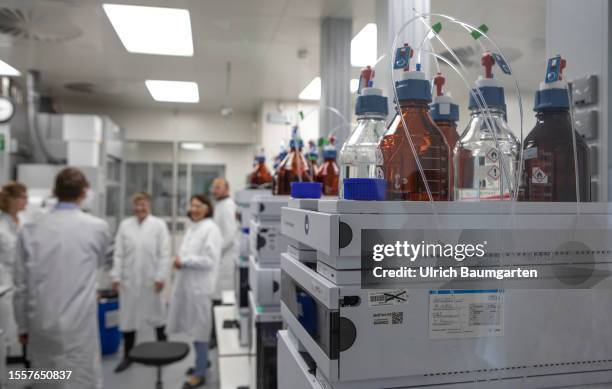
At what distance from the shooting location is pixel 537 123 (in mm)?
701

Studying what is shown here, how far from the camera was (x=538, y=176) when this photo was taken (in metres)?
0.67

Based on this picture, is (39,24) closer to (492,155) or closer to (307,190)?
(307,190)

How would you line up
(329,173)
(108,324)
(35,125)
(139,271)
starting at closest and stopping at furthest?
(329,173) < (139,271) < (108,324) < (35,125)

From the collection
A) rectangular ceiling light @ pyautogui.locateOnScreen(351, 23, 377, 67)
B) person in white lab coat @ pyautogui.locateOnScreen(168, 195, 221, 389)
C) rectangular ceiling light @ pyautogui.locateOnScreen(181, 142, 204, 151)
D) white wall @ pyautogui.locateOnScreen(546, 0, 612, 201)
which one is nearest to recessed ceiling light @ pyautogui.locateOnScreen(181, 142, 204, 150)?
rectangular ceiling light @ pyautogui.locateOnScreen(181, 142, 204, 151)

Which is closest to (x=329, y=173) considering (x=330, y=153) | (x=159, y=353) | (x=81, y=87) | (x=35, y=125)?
(x=330, y=153)

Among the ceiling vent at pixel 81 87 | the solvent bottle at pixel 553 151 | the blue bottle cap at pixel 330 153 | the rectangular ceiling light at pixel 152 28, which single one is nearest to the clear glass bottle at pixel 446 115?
the solvent bottle at pixel 553 151

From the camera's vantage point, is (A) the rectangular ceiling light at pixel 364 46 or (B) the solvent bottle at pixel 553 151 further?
(A) the rectangular ceiling light at pixel 364 46

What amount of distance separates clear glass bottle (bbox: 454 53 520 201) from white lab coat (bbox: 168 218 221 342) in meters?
2.32

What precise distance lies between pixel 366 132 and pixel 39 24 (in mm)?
2798

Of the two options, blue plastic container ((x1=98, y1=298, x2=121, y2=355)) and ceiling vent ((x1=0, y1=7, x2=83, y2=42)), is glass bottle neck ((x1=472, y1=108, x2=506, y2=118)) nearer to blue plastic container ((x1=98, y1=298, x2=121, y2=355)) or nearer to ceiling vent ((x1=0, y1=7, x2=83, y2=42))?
ceiling vent ((x1=0, y1=7, x2=83, y2=42))

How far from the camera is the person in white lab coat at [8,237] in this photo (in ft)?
9.21

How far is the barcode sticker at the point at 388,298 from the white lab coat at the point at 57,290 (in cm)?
179

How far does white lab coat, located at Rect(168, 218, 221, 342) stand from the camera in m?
2.80

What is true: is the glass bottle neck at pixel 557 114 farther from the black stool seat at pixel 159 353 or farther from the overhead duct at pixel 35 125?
the overhead duct at pixel 35 125
